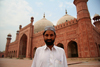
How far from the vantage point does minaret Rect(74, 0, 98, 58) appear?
7.28 metres

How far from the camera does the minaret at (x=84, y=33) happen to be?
7.28m

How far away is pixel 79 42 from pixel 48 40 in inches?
312

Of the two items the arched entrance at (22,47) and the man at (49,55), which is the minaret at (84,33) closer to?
the man at (49,55)

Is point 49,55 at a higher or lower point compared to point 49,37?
lower

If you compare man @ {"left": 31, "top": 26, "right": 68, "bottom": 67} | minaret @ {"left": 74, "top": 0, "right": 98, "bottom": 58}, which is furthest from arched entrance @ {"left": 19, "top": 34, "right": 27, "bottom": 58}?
man @ {"left": 31, "top": 26, "right": 68, "bottom": 67}

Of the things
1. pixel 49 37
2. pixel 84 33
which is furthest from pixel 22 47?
pixel 49 37

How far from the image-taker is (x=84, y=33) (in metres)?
7.77

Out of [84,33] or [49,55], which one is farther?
[84,33]

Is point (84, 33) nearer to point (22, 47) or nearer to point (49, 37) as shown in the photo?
point (49, 37)

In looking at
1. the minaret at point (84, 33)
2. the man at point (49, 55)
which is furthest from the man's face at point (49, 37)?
the minaret at point (84, 33)

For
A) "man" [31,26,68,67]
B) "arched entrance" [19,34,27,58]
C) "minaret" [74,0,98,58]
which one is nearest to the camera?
"man" [31,26,68,67]

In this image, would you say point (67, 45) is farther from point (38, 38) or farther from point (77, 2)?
point (38, 38)

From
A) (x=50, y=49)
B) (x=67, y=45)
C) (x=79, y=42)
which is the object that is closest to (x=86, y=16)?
(x=79, y=42)

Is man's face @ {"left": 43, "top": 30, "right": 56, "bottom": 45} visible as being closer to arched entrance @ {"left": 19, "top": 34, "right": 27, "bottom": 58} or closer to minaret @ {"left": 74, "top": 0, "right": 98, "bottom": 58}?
minaret @ {"left": 74, "top": 0, "right": 98, "bottom": 58}
